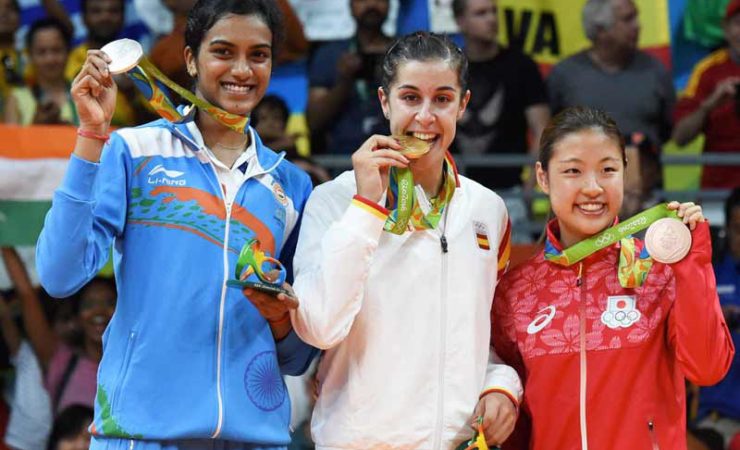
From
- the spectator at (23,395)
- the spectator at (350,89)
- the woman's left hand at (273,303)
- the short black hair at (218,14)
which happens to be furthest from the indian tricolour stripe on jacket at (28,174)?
the woman's left hand at (273,303)

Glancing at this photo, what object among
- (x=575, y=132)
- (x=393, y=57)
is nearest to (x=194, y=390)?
Result: (x=393, y=57)

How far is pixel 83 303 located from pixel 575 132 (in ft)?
10.8

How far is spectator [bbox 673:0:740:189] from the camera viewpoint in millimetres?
6781

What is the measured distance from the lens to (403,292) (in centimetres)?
320

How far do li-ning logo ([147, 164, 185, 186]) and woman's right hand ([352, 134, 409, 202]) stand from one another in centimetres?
47

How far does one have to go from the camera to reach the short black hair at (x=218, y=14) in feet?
10.8

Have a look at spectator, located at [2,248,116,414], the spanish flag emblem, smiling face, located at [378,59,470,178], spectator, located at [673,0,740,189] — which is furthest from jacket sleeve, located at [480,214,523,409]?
spectator, located at [673,0,740,189]

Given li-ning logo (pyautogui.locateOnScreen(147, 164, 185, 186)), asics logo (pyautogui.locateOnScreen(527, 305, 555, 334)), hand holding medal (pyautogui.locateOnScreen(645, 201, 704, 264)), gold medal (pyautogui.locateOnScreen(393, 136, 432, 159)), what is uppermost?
gold medal (pyautogui.locateOnScreen(393, 136, 432, 159))

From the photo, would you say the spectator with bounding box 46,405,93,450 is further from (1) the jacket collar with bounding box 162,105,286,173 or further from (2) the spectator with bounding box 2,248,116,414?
(1) the jacket collar with bounding box 162,105,286,173

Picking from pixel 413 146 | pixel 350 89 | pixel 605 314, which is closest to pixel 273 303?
pixel 413 146

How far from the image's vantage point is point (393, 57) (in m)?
3.29

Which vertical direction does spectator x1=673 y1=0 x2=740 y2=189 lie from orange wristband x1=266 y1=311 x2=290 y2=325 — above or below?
below

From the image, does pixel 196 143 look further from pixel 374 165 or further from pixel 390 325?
pixel 390 325

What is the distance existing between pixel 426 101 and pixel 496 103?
11.7 ft
